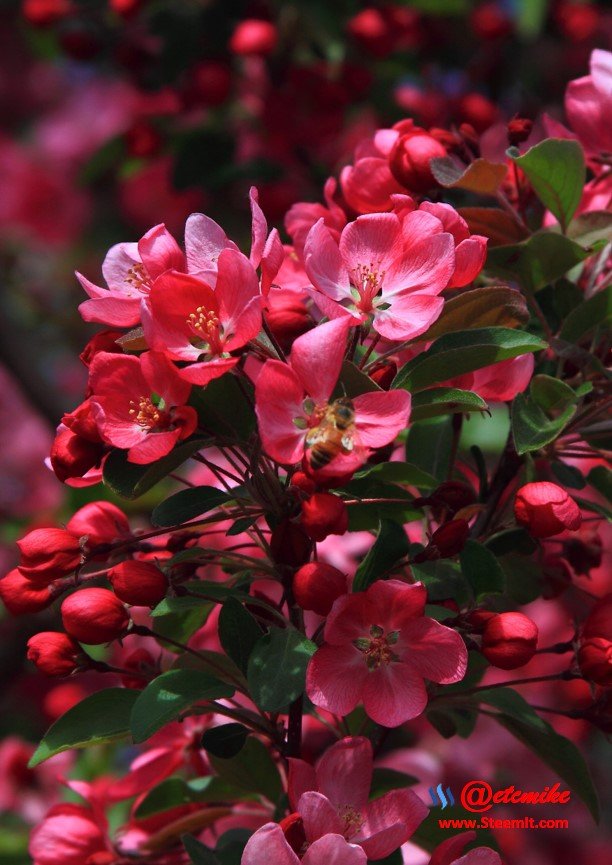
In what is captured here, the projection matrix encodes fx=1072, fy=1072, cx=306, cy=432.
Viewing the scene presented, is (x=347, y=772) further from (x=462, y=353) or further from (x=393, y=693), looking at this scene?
(x=462, y=353)

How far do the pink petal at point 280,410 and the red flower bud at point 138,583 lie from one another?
0.18m

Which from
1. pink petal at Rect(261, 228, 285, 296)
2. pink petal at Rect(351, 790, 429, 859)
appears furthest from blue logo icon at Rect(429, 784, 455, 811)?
pink petal at Rect(261, 228, 285, 296)

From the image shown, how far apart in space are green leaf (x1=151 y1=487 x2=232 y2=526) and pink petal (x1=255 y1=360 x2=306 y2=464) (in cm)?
13

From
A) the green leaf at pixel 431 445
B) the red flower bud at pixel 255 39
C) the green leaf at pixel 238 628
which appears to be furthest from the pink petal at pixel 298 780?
the red flower bud at pixel 255 39

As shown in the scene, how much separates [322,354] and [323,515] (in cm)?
14

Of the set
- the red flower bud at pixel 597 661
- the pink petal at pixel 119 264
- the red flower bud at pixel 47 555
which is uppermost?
the pink petal at pixel 119 264

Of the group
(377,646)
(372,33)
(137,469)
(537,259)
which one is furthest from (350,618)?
Answer: (372,33)

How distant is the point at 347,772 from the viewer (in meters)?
1.04

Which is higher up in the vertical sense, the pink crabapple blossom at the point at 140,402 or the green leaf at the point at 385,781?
the pink crabapple blossom at the point at 140,402

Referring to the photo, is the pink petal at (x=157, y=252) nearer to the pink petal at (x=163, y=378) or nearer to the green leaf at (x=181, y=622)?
the pink petal at (x=163, y=378)

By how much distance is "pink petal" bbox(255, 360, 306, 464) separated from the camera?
945 mm

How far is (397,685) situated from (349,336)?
34cm

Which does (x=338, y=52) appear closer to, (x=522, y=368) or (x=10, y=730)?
(x=522, y=368)

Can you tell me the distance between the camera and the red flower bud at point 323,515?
0.93 metres
